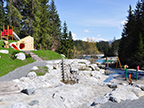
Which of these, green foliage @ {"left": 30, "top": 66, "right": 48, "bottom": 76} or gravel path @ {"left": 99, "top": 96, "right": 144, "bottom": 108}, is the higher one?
green foliage @ {"left": 30, "top": 66, "right": 48, "bottom": 76}

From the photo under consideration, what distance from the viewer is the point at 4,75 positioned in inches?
591

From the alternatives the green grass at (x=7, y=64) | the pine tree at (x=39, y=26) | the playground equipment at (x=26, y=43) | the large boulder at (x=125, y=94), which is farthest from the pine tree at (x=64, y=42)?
the large boulder at (x=125, y=94)

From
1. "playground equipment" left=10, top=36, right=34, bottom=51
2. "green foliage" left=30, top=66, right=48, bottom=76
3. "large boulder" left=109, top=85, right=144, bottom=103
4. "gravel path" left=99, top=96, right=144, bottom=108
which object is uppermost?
"playground equipment" left=10, top=36, right=34, bottom=51

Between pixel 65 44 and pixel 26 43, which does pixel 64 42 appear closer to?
pixel 65 44

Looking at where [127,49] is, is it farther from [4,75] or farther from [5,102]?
[5,102]

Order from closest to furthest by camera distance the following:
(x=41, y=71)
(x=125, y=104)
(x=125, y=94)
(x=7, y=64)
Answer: (x=125, y=104)
(x=125, y=94)
(x=41, y=71)
(x=7, y=64)

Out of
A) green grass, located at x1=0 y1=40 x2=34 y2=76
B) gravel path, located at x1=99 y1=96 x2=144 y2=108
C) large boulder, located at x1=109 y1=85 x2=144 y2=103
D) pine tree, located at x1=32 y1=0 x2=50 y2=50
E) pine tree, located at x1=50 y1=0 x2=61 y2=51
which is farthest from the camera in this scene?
pine tree, located at x1=50 y1=0 x2=61 y2=51

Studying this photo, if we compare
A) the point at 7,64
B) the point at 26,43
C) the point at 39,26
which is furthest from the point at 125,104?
the point at 39,26

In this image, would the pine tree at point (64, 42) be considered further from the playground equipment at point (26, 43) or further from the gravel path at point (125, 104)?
the gravel path at point (125, 104)

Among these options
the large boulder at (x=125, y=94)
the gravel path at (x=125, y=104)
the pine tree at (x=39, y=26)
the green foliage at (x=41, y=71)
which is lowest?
the gravel path at (x=125, y=104)

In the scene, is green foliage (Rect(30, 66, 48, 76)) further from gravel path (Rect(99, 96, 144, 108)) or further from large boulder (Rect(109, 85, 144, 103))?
gravel path (Rect(99, 96, 144, 108))

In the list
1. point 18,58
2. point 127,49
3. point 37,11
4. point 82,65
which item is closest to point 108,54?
point 127,49

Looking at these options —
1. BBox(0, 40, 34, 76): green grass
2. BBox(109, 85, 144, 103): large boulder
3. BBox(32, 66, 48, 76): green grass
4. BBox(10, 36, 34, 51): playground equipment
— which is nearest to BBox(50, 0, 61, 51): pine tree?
BBox(10, 36, 34, 51): playground equipment

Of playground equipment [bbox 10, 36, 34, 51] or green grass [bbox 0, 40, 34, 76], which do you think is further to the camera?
playground equipment [bbox 10, 36, 34, 51]
